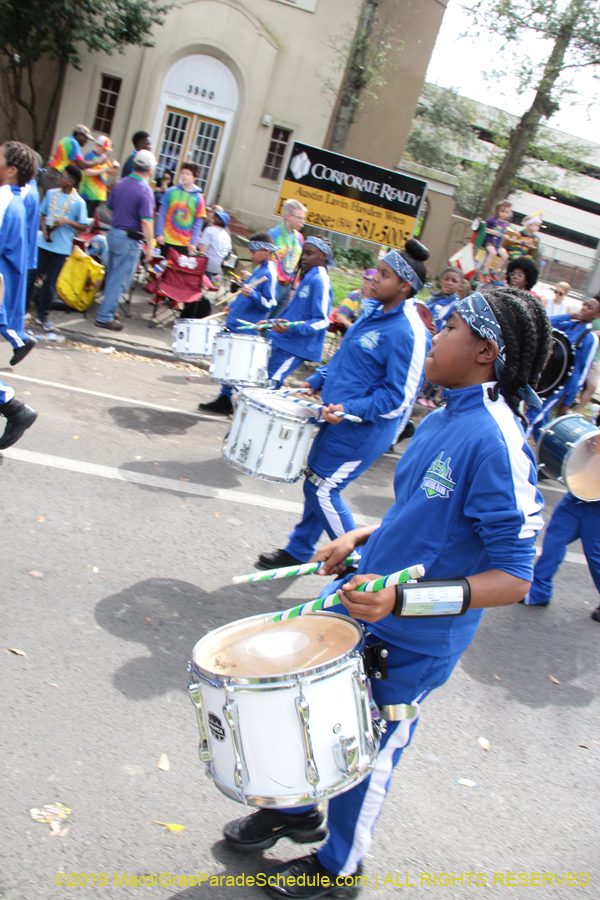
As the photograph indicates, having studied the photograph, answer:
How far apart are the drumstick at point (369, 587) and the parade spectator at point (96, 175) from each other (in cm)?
1045

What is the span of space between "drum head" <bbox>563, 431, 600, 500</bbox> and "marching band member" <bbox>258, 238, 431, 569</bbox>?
1.29 metres

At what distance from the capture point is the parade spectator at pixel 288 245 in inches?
348

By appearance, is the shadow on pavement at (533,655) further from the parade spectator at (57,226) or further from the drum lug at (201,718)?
the parade spectator at (57,226)

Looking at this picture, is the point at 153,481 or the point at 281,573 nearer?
the point at 281,573

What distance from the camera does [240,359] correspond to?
6.71 m

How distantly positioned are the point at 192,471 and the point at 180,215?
6.18 meters

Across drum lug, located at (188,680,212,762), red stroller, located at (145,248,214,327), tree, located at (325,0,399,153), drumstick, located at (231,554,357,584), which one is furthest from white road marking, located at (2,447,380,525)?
tree, located at (325,0,399,153)

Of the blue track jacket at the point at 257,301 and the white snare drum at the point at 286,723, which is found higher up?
the blue track jacket at the point at 257,301

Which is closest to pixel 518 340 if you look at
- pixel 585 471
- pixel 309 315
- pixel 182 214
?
pixel 585 471

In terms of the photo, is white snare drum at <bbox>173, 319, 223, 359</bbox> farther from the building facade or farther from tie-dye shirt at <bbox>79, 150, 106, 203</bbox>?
the building facade

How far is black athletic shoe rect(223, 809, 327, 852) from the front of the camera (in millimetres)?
2703

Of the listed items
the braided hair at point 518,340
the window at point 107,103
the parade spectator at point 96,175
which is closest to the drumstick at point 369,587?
the braided hair at point 518,340

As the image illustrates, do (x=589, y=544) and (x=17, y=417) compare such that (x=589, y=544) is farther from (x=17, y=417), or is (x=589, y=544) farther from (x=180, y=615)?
(x=17, y=417)

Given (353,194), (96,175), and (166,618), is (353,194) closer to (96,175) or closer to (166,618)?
(96,175)
